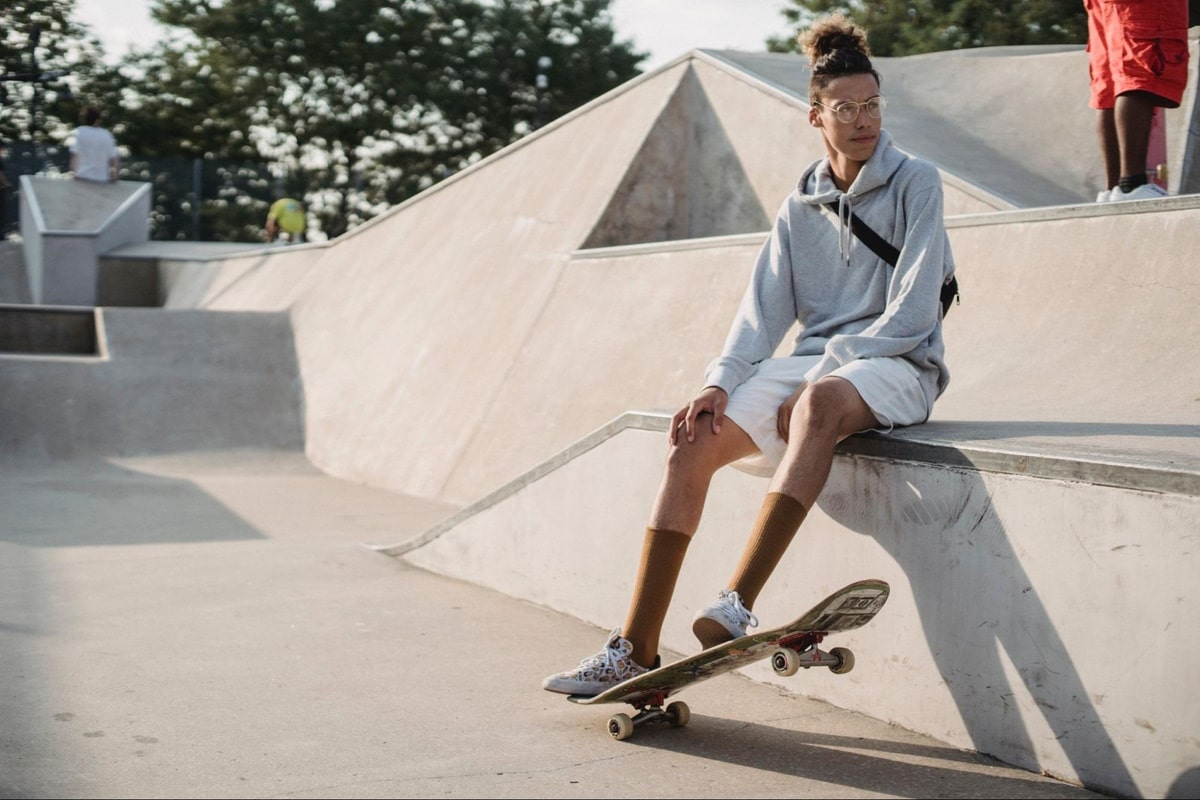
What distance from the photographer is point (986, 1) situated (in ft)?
87.2

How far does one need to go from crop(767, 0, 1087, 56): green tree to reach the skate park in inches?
634

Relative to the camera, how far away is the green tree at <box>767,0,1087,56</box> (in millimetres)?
25578

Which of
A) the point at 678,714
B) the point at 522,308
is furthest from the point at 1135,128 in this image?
the point at 522,308

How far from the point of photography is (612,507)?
14.5 feet

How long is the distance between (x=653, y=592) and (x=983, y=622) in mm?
818

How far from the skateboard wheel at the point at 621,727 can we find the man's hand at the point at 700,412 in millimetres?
736

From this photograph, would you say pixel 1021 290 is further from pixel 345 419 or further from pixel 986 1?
pixel 986 1

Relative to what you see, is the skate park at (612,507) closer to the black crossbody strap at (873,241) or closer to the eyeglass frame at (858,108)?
the black crossbody strap at (873,241)

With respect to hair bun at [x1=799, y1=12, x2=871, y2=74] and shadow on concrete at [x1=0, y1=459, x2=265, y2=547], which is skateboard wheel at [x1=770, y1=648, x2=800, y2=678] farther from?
shadow on concrete at [x1=0, y1=459, x2=265, y2=547]

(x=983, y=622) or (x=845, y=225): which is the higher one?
(x=845, y=225)

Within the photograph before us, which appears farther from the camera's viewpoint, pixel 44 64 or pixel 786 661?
pixel 44 64

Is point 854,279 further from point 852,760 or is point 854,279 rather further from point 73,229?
point 73,229

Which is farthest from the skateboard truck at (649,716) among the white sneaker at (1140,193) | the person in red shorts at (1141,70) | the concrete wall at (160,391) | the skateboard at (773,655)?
the concrete wall at (160,391)

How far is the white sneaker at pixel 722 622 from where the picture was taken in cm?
299
